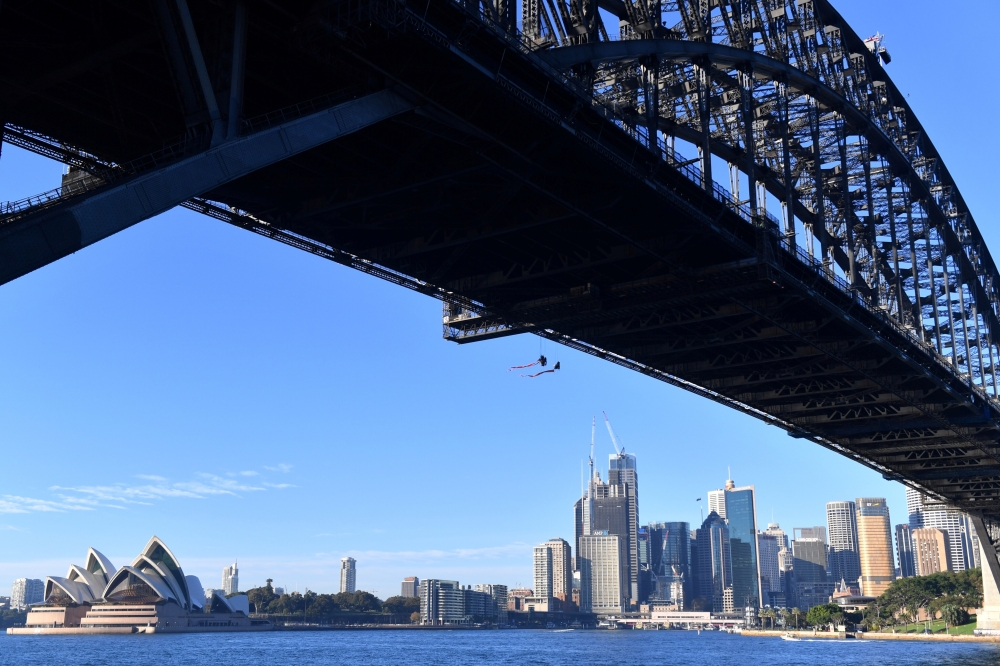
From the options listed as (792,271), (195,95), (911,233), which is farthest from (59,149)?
(911,233)

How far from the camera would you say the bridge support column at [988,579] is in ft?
360

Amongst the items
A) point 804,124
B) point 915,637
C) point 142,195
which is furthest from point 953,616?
point 142,195

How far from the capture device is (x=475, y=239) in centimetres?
3859

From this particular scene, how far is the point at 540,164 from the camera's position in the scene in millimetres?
32312

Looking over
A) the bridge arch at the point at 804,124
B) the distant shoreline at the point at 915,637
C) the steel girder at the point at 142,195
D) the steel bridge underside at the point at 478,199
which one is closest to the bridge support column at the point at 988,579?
the distant shoreline at the point at 915,637

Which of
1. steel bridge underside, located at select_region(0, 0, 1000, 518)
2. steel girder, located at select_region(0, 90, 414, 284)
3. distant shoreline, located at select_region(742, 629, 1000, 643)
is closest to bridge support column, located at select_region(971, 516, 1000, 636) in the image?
distant shoreline, located at select_region(742, 629, 1000, 643)

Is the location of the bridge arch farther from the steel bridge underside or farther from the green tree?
the green tree

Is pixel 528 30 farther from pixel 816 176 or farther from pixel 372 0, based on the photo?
pixel 816 176

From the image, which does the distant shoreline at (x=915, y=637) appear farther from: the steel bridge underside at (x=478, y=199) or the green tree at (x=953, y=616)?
the steel bridge underside at (x=478, y=199)

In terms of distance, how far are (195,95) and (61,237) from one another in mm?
5209

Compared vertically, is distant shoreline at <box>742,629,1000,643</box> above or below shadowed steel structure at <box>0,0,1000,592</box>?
below

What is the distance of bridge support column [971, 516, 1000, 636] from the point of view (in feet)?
360

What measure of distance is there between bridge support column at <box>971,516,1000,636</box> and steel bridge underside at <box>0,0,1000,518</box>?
54468 millimetres

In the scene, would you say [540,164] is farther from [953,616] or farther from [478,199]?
[953,616]
